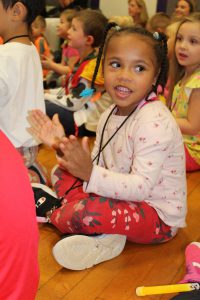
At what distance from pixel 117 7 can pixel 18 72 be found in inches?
141

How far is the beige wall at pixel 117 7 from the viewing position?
446cm

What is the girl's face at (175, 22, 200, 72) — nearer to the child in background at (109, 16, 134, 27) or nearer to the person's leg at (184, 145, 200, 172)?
the child in background at (109, 16, 134, 27)

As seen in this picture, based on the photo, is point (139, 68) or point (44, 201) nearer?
point (139, 68)

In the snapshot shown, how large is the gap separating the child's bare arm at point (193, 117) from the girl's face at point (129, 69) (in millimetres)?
564

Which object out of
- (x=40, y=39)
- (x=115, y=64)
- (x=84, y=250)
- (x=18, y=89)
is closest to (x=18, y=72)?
(x=18, y=89)

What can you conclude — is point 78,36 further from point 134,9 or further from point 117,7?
point 117,7

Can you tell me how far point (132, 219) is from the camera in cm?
122

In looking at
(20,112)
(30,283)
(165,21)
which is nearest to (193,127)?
(20,112)

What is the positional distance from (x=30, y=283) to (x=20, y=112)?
894mm

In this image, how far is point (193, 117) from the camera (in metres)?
1.75

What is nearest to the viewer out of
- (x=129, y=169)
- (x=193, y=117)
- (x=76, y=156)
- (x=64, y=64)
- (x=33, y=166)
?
(x=76, y=156)

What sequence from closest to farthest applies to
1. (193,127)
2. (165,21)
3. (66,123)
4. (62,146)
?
(62,146) < (193,127) < (66,123) < (165,21)

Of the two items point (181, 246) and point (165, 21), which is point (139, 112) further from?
point (165, 21)

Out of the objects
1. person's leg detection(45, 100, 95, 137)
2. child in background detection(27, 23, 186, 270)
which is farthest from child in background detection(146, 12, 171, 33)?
child in background detection(27, 23, 186, 270)
